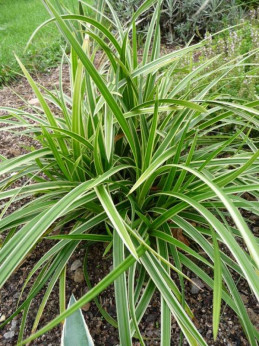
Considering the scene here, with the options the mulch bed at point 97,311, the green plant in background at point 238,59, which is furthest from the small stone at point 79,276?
the green plant in background at point 238,59

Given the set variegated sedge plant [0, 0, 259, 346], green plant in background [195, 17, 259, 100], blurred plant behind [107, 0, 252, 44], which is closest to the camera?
variegated sedge plant [0, 0, 259, 346]

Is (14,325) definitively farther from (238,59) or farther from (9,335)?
(238,59)

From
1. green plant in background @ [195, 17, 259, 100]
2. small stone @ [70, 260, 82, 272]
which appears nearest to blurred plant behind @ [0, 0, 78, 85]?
green plant in background @ [195, 17, 259, 100]

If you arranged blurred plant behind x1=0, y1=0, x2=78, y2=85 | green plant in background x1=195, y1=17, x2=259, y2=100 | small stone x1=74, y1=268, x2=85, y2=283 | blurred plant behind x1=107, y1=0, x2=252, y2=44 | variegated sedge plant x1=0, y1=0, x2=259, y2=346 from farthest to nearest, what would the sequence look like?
blurred plant behind x1=0, y1=0, x2=78, y2=85 < blurred plant behind x1=107, y1=0, x2=252, y2=44 < green plant in background x1=195, y1=17, x2=259, y2=100 < small stone x1=74, y1=268, x2=85, y2=283 < variegated sedge plant x1=0, y1=0, x2=259, y2=346

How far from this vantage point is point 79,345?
2.75ft

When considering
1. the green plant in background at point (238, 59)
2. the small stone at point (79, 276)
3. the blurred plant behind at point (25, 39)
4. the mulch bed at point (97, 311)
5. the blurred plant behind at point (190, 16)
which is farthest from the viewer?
the blurred plant behind at point (25, 39)

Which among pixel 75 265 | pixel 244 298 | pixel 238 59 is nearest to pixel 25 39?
pixel 238 59

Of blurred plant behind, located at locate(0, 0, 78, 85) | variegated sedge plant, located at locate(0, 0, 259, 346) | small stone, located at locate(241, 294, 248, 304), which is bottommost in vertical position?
small stone, located at locate(241, 294, 248, 304)

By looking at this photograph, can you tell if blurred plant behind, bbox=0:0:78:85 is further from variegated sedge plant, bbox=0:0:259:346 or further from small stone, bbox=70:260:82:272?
small stone, bbox=70:260:82:272

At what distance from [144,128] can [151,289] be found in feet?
2.09

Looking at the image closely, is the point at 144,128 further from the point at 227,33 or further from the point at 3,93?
the point at 3,93

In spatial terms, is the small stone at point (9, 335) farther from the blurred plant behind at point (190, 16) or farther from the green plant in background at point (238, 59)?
the blurred plant behind at point (190, 16)

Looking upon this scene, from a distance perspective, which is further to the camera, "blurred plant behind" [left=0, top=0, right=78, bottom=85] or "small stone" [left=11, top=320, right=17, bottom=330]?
"blurred plant behind" [left=0, top=0, right=78, bottom=85]

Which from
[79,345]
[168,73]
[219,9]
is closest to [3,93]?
[168,73]
